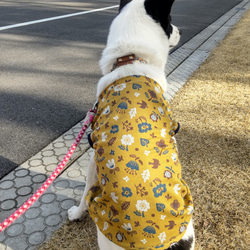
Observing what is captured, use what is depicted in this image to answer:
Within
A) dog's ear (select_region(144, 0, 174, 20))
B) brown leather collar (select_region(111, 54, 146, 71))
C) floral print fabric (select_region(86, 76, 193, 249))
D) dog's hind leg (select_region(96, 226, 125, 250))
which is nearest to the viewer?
floral print fabric (select_region(86, 76, 193, 249))

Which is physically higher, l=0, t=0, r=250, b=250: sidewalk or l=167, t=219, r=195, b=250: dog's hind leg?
l=167, t=219, r=195, b=250: dog's hind leg

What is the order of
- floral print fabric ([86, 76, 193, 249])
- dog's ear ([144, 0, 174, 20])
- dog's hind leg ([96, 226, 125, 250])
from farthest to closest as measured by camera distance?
dog's ear ([144, 0, 174, 20])
dog's hind leg ([96, 226, 125, 250])
floral print fabric ([86, 76, 193, 249])

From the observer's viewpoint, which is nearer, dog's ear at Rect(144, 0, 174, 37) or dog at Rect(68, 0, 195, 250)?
dog at Rect(68, 0, 195, 250)

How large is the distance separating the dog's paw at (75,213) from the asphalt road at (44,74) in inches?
34.5

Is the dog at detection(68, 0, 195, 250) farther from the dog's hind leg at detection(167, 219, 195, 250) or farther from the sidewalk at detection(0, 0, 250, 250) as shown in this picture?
the sidewalk at detection(0, 0, 250, 250)

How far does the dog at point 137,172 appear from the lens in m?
1.35

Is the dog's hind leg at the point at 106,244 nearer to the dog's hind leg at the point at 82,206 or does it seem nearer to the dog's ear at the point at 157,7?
the dog's hind leg at the point at 82,206

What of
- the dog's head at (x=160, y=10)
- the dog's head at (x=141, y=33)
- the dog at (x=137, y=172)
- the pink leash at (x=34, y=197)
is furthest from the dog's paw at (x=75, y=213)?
the dog's head at (x=160, y=10)

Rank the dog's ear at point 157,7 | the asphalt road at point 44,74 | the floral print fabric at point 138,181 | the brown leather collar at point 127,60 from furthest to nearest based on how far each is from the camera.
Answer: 1. the asphalt road at point 44,74
2. the dog's ear at point 157,7
3. the brown leather collar at point 127,60
4. the floral print fabric at point 138,181

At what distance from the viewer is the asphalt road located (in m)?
3.31

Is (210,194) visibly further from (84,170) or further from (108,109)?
(108,109)

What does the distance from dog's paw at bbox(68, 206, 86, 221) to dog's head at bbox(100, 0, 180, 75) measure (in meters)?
1.08

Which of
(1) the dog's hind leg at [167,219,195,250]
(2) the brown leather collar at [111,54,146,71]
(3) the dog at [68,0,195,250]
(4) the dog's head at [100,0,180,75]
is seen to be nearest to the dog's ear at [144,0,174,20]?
(4) the dog's head at [100,0,180,75]

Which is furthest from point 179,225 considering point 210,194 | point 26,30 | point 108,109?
point 26,30
